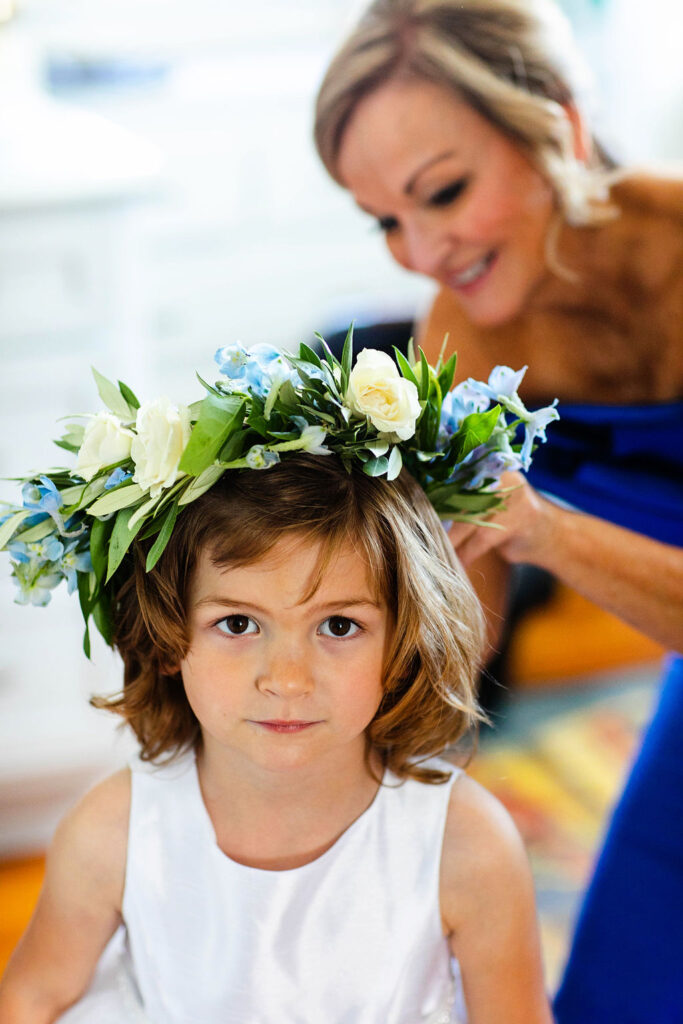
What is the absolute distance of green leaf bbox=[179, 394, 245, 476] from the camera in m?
0.78

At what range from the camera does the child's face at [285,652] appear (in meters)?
0.85

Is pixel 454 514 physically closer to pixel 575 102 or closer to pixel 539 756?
pixel 575 102

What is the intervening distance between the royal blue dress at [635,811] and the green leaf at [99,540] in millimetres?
633

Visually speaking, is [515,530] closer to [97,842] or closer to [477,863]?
[477,863]

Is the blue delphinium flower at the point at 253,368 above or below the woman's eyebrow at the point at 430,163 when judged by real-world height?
below

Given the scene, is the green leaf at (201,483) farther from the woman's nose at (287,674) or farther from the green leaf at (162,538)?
the woman's nose at (287,674)

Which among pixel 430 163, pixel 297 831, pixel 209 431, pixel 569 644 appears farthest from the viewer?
pixel 569 644

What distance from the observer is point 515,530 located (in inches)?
40.9

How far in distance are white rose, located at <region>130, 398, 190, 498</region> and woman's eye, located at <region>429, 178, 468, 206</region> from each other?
58 centimetres

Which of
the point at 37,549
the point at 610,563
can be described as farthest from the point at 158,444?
the point at 610,563

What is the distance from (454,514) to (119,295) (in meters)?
1.17

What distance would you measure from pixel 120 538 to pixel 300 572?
0.46ft

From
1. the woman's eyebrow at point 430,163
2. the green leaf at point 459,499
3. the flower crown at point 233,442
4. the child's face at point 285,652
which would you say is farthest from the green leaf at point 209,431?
the woman's eyebrow at point 430,163

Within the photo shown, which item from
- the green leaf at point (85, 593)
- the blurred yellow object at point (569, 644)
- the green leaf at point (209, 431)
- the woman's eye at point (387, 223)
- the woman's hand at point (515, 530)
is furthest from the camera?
the blurred yellow object at point (569, 644)
